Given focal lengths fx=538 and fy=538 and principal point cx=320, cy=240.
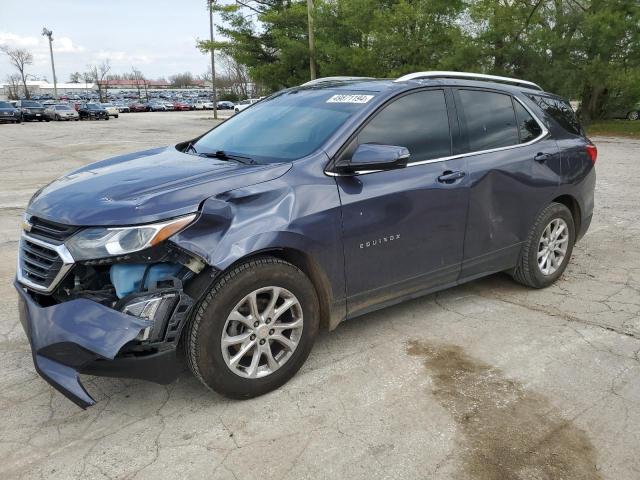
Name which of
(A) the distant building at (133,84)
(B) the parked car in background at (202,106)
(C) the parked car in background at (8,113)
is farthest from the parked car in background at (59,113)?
(A) the distant building at (133,84)

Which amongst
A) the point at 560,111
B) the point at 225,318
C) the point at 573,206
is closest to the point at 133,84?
the point at 560,111

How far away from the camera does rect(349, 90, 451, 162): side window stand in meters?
3.49

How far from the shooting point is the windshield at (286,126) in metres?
3.41

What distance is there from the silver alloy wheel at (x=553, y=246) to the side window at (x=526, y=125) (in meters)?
0.74

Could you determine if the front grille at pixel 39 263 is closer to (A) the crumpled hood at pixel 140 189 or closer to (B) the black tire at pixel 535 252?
(A) the crumpled hood at pixel 140 189

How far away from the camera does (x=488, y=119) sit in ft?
13.5

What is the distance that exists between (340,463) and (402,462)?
0.29 meters

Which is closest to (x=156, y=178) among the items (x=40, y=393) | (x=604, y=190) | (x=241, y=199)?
(x=241, y=199)

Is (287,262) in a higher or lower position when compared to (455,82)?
lower

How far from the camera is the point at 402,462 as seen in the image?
8.32ft

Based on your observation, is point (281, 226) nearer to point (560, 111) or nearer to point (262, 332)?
point (262, 332)

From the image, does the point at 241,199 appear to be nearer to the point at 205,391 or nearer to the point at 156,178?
the point at 156,178

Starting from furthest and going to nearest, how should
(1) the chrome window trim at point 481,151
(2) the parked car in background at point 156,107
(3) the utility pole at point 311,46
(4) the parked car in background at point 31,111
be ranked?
1. (2) the parked car in background at point 156,107
2. (4) the parked car in background at point 31,111
3. (3) the utility pole at point 311,46
4. (1) the chrome window trim at point 481,151

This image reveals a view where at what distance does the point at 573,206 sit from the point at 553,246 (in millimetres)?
463
